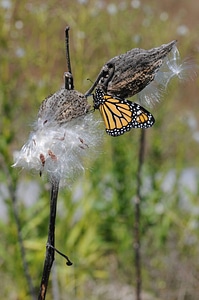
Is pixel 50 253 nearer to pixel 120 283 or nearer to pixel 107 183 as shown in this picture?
pixel 120 283

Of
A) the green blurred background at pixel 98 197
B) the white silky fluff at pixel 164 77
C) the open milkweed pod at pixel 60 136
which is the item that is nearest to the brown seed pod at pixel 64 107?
the open milkweed pod at pixel 60 136

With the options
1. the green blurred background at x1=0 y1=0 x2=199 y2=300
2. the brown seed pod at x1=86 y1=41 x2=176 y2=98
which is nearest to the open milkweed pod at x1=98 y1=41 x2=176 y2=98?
the brown seed pod at x1=86 y1=41 x2=176 y2=98

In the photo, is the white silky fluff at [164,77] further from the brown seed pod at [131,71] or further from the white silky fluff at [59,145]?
the white silky fluff at [59,145]

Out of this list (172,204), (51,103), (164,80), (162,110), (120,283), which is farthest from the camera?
(172,204)

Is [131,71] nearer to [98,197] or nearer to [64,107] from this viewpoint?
[64,107]

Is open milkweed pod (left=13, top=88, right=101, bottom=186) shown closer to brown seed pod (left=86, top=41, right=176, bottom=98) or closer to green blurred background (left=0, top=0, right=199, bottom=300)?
brown seed pod (left=86, top=41, right=176, bottom=98)

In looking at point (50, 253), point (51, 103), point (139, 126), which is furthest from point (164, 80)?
point (50, 253)

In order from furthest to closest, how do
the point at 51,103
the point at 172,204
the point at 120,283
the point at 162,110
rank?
the point at 172,204
the point at 162,110
the point at 120,283
the point at 51,103

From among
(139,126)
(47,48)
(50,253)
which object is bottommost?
(50,253)
